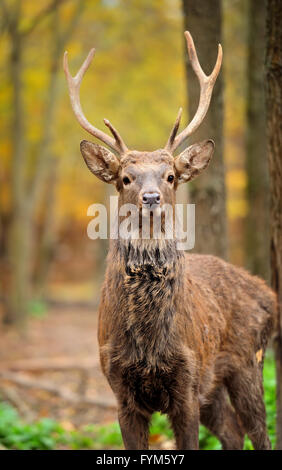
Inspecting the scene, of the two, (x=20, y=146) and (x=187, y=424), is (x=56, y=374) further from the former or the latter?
(x=187, y=424)

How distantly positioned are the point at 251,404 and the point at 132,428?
125 centimetres

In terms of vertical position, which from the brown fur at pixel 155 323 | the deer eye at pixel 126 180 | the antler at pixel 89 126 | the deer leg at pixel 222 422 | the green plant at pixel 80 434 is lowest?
the green plant at pixel 80 434

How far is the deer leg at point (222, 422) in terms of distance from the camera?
229 inches

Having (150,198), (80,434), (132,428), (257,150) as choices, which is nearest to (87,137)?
(257,150)

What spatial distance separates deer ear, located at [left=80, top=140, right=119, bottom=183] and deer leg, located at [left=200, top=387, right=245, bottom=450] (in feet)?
7.55

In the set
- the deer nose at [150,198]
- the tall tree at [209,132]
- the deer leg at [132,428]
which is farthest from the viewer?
the tall tree at [209,132]

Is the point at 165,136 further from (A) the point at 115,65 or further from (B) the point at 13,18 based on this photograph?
(B) the point at 13,18

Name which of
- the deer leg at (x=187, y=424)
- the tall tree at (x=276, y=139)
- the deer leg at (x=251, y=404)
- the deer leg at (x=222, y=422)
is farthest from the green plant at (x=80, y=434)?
the deer leg at (x=187, y=424)

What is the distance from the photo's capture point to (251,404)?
18.0 ft

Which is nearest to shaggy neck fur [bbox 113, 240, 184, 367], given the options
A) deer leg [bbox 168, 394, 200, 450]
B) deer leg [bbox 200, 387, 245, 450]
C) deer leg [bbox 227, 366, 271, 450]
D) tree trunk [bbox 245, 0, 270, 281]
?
deer leg [bbox 168, 394, 200, 450]

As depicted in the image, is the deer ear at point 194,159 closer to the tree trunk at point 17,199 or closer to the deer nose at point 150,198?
the deer nose at point 150,198

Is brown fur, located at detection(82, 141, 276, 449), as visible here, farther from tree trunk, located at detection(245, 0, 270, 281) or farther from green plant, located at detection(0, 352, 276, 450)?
tree trunk, located at detection(245, 0, 270, 281)

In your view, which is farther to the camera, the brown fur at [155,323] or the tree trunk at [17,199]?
Result: the tree trunk at [17,199]

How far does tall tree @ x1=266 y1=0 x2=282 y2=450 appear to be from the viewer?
220 inches
